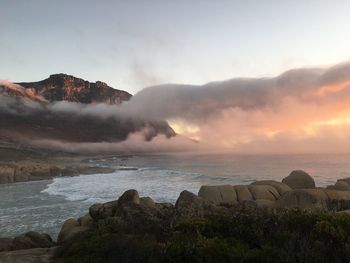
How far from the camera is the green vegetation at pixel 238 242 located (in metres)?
9.25

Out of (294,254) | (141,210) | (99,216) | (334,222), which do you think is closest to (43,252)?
(141,210)

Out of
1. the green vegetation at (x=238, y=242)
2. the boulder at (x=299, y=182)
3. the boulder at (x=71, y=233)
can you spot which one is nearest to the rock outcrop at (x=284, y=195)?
the boulder at (x=299, y=182)

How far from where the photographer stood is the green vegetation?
30.3 ft

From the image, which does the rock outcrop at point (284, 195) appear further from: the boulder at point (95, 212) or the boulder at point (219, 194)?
the boulder at point (95, 212)

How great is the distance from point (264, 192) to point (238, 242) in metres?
16.7

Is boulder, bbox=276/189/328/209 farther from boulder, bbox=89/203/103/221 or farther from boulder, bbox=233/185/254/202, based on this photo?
boulder, bbox=89/203/103/221

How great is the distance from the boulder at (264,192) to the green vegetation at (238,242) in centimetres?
1450

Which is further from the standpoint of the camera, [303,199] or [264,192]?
[264,192]

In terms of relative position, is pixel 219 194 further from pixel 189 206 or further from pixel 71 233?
pixel 71 233

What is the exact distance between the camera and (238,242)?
1045cm

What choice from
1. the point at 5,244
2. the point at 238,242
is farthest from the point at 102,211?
the point at 238,242

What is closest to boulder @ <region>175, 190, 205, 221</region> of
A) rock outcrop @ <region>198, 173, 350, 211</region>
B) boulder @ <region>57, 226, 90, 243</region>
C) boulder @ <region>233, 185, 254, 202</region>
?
rock outcrop @ <region>198, 173, 350, 211</region>

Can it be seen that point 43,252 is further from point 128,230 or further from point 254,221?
point 254,221

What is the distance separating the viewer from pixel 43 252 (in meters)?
12.6
